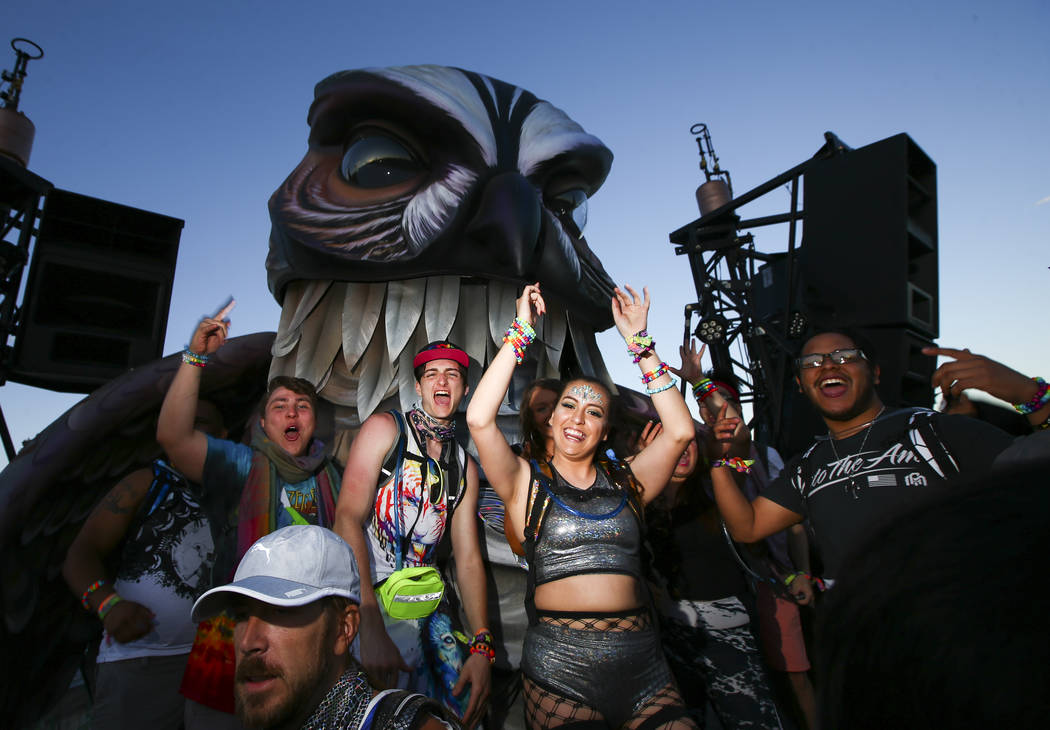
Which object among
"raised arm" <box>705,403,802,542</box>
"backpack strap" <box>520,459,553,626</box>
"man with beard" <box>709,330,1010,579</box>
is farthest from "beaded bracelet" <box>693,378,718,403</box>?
"backpack strap" <box>520,459,553,626</box>

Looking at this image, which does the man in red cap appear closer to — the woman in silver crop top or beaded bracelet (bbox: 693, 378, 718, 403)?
the woman in silver crop top

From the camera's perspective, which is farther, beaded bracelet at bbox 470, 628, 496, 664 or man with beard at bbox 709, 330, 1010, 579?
beaded bracelet at bbox 470, 628, 496, 664

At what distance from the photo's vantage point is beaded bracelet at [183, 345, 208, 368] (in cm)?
204

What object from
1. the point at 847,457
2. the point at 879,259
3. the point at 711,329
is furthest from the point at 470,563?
the point at 711,329

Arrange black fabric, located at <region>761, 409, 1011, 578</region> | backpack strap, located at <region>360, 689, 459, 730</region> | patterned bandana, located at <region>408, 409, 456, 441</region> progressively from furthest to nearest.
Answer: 1. patterned bandana, located at <region>408, 409, 456, 441</region>
2. black fabric, located at <region>761, 409, 1011, 578</region>
3. backpack strap, located at <region>360, 689, 459, 730</region>

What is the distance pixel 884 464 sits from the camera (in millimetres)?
1753

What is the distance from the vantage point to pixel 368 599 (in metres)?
1.82

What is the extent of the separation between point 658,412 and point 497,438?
1.82 feet

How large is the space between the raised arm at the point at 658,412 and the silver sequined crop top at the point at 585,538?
7.8 inches

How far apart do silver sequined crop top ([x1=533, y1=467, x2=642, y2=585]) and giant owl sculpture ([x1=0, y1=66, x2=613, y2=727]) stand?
3.01 feet

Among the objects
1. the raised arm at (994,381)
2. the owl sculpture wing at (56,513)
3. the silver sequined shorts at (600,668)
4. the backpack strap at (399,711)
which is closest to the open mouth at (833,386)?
the raised arm at (994,381)

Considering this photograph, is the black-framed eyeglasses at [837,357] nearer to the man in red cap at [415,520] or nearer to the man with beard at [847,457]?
the man with beard at [847,457]

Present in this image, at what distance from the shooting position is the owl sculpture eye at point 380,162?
2660 mm

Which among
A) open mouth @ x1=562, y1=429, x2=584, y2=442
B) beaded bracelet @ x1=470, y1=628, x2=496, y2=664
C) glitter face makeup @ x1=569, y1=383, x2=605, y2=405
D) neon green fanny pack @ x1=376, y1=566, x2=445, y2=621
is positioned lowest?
beaded bracelet @ x1=470, y1=628, x2=496, y2=664
